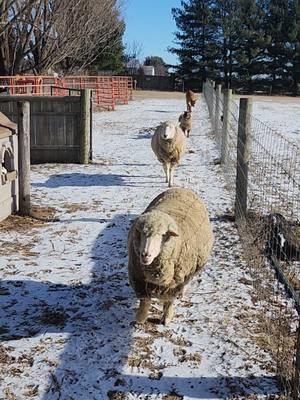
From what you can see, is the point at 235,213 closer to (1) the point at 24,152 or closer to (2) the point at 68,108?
(1) the point at 24,152

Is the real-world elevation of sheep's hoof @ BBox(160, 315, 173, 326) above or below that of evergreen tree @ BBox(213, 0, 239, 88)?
below

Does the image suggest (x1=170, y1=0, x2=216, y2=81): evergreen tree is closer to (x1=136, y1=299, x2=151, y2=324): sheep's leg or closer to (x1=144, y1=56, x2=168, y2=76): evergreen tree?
(x1=144, y1=56, x2=168, y2=76): evergreen tree

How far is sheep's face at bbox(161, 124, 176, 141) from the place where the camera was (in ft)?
27.7

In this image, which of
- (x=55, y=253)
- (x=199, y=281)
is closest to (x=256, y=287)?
(x=199, y=281)

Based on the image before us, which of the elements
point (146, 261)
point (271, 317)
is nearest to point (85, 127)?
point (271, 317)

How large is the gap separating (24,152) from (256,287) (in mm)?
3735

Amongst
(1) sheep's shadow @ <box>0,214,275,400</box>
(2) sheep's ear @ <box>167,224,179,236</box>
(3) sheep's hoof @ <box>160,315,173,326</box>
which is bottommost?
(1) sheep's shadow @ <box>0,214,275,400</box>

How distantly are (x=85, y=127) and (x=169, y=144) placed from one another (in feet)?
8.77

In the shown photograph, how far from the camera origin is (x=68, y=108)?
1073 cm

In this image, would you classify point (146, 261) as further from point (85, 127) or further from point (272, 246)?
point (85, 127)

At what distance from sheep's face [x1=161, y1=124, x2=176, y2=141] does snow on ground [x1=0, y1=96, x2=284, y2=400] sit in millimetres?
1561

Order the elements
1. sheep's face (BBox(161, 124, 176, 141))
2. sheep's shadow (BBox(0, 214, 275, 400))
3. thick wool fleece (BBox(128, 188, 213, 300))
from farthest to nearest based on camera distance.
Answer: sheep's face (BBox(161, 124, 176, 141))
thick wool fleece (BBox(128, 188, 213, 300))
sheep's shadow (BBox(0, 214, 275, 400))

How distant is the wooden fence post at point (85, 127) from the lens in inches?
412

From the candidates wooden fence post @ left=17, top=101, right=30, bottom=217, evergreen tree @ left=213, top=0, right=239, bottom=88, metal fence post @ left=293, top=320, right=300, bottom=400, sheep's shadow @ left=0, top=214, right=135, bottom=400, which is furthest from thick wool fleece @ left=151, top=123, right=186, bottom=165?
evergreen tree @ left=213, top=0, right=239, bottom=88
